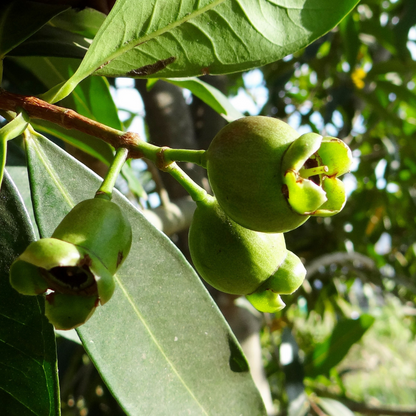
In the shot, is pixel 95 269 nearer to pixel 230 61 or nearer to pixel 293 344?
pixel 230 61

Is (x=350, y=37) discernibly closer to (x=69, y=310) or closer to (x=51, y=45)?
(x=51, y=45)

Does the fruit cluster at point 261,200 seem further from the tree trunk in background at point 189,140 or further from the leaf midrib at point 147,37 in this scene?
the tree trunk in background at point 189,140

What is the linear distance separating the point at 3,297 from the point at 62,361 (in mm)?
1084

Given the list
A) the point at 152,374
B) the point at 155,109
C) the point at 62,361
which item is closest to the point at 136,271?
the point at 152,374

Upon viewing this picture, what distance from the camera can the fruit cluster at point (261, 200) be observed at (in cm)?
41

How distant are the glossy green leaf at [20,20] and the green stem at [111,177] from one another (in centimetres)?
27

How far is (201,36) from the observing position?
0.58 metres

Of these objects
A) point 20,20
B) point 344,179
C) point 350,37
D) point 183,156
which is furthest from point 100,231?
point 344,179

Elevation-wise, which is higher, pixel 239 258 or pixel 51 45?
pixel 51 45

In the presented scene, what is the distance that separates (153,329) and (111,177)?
0.27m

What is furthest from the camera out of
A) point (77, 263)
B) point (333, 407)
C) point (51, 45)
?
point (333, 407)

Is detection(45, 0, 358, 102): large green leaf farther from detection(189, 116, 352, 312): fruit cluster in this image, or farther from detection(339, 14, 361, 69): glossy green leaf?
detection(339, 14, 361, 69): glossy green leaf

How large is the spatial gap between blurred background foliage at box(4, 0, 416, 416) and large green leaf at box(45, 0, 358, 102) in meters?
0.40

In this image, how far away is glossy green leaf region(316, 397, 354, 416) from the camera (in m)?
1.82
